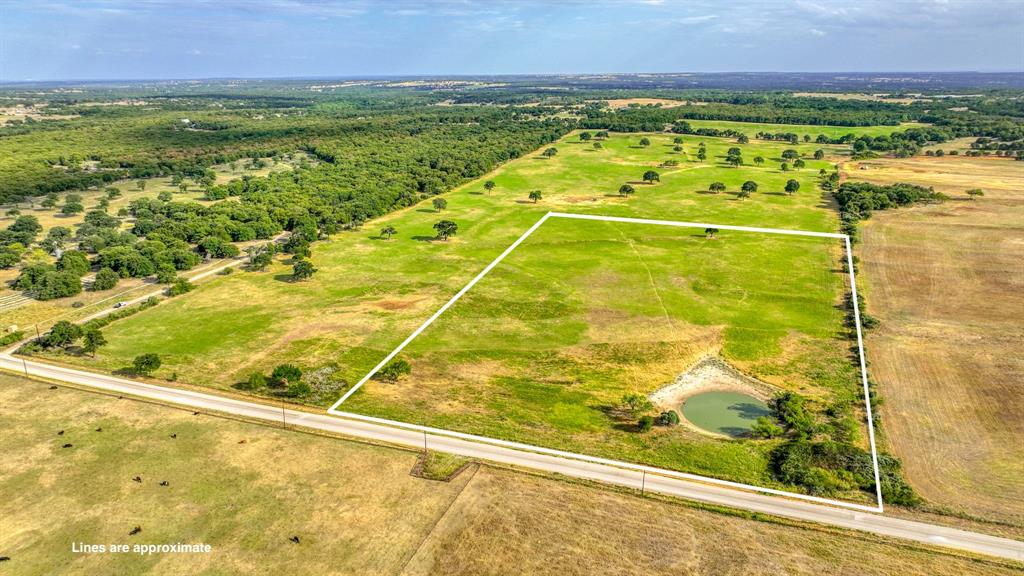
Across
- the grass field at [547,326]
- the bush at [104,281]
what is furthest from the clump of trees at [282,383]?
the bush at [104,281]

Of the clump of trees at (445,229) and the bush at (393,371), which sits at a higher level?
the clump of trees at (445,229)

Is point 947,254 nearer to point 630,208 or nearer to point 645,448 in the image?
point 630,208

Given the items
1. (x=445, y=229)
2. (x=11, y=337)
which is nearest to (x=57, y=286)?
(x=11, y=337)

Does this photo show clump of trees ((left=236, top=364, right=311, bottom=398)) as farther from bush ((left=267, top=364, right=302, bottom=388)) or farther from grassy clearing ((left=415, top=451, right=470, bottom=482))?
grassy clearing ((left=415, top=451, right=470, bottom=482))

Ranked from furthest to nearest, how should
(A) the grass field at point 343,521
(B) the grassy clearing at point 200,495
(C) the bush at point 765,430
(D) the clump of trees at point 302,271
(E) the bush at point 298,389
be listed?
1. (D) the clump of trees at point 302,271
2. (E) the bush at point 298,389
3. (C) the bush at point 765,430
4. (B) the grassy clearing at point 200,495
5. (A) the grass field at point 343,521

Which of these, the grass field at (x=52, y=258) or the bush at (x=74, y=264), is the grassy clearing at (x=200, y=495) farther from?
the bush at (x=74, y=264)

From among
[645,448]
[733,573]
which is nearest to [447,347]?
[645,448]

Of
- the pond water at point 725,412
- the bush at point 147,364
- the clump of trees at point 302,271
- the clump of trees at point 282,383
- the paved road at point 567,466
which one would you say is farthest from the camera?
the clump of trees at point 302,271
